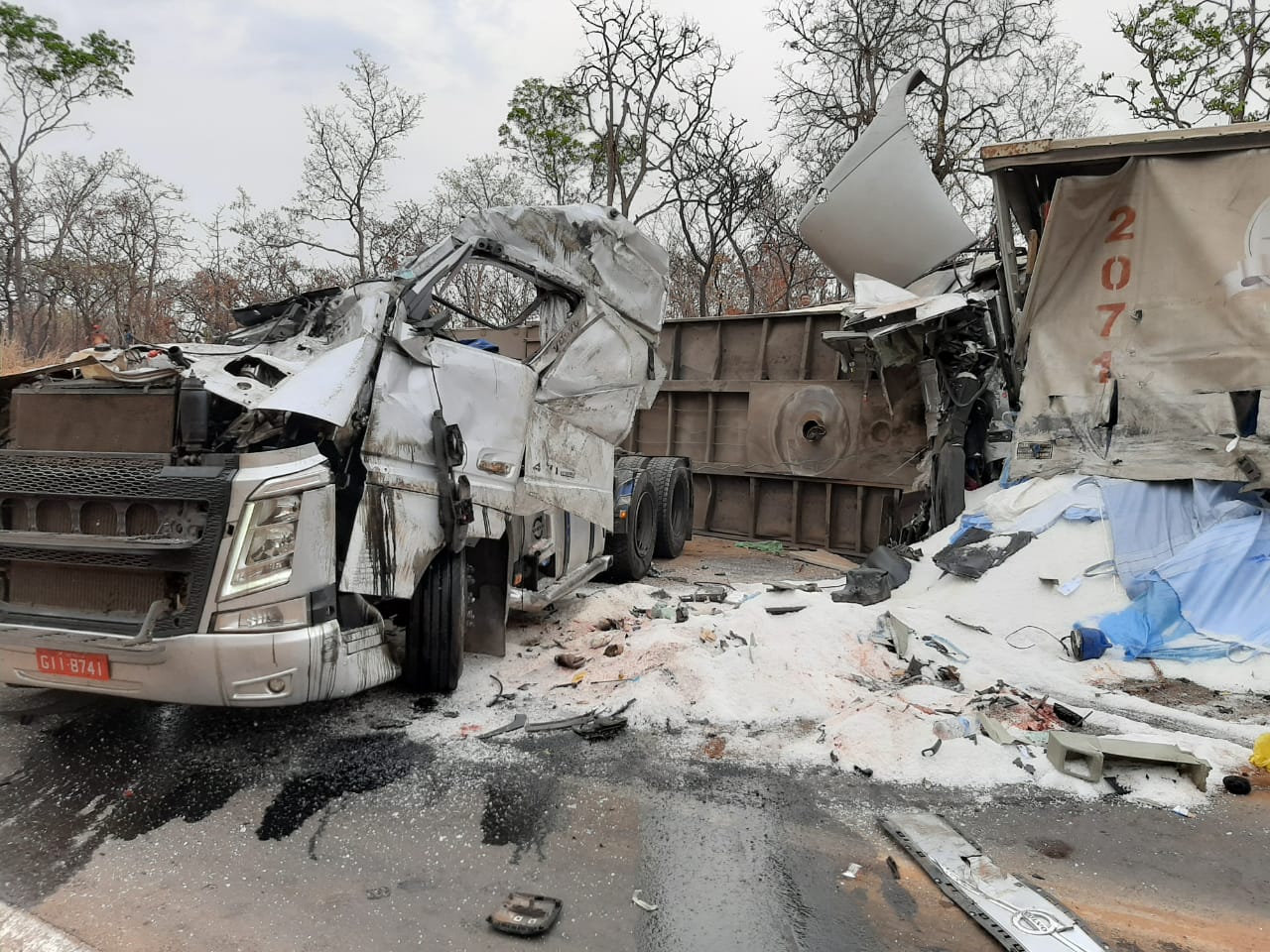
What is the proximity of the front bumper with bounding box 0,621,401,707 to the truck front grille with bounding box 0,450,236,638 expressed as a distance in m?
0.07

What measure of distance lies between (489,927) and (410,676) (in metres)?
1.75

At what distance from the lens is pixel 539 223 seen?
191 inches

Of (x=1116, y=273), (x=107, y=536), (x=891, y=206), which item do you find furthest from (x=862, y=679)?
(x=891, y=206)

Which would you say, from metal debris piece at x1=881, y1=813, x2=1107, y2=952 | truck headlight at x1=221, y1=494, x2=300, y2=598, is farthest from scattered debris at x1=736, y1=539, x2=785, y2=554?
truck headlight at x1=221, y1=494, x2=300, y2=598

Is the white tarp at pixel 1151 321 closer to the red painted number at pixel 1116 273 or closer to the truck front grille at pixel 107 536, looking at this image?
the red painted number at pixel 1116 273

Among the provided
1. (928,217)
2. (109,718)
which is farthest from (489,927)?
(928,217)

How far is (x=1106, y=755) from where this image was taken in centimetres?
324

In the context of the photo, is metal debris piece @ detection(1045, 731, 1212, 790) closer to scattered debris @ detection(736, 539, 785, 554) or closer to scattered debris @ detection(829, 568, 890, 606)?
scattered debris @ detection(829, 568, 890, 606)

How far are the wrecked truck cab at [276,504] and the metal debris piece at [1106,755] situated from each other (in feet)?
8.87

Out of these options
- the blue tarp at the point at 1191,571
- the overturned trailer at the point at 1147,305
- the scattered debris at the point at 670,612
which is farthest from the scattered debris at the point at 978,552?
the scattered debris at the point at 670,612

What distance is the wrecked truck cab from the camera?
2857 millimetres

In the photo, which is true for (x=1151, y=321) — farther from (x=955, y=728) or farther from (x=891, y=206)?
(x=955, y=728)

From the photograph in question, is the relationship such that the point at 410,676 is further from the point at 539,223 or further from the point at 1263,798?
the point at 1263,798

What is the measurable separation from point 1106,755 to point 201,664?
11.7 feet
